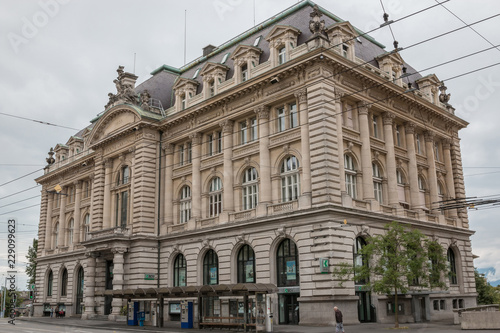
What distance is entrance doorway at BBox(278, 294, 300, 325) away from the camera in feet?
126

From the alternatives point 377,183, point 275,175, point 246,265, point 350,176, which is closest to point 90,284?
point 246,265

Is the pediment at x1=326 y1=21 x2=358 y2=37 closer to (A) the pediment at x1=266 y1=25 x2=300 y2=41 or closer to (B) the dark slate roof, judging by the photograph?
(B) the dark slate roof

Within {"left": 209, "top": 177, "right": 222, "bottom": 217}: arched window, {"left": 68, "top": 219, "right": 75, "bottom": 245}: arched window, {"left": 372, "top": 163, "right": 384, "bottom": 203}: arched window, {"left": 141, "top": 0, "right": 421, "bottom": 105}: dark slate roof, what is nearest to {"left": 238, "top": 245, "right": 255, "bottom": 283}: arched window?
{"left": 209, "top": 177, "right": 222, "bottom": 217}: arched window

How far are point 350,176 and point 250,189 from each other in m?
→ 8.52

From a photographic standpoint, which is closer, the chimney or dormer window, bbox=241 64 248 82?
dormer window, bbox=241 64 248 82

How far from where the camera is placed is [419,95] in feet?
159

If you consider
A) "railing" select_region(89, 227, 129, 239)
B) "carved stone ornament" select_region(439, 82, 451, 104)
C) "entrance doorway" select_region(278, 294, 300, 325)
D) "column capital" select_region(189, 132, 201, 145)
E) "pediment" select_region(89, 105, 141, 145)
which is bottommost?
"entrance doorway" select_region(278, 294, 300, 325)

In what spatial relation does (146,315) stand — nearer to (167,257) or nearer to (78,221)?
(167,257)

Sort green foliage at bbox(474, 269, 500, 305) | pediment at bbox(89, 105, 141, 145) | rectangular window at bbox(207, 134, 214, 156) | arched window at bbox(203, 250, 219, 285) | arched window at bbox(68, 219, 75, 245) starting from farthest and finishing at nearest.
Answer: arched window at bbox(68, 219, 75, 245)
green foliage at bbox(474, 269, 500, 305)
pediment at bbox(89, 105, 141, 145)
rectangular window at bbox(207, 134, 214, 156)
arched window at bbox(203, 250, 219, 285)

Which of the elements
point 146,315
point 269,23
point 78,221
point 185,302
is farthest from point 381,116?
point 78,221

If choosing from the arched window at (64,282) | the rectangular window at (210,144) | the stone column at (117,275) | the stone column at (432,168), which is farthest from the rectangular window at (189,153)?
the arched window at (64,282)

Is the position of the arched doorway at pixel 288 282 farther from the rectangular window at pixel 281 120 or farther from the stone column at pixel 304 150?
the rectangular window at pixel 281 120

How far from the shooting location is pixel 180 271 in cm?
4897

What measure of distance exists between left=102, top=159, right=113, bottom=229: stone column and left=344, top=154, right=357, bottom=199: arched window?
27170mm
